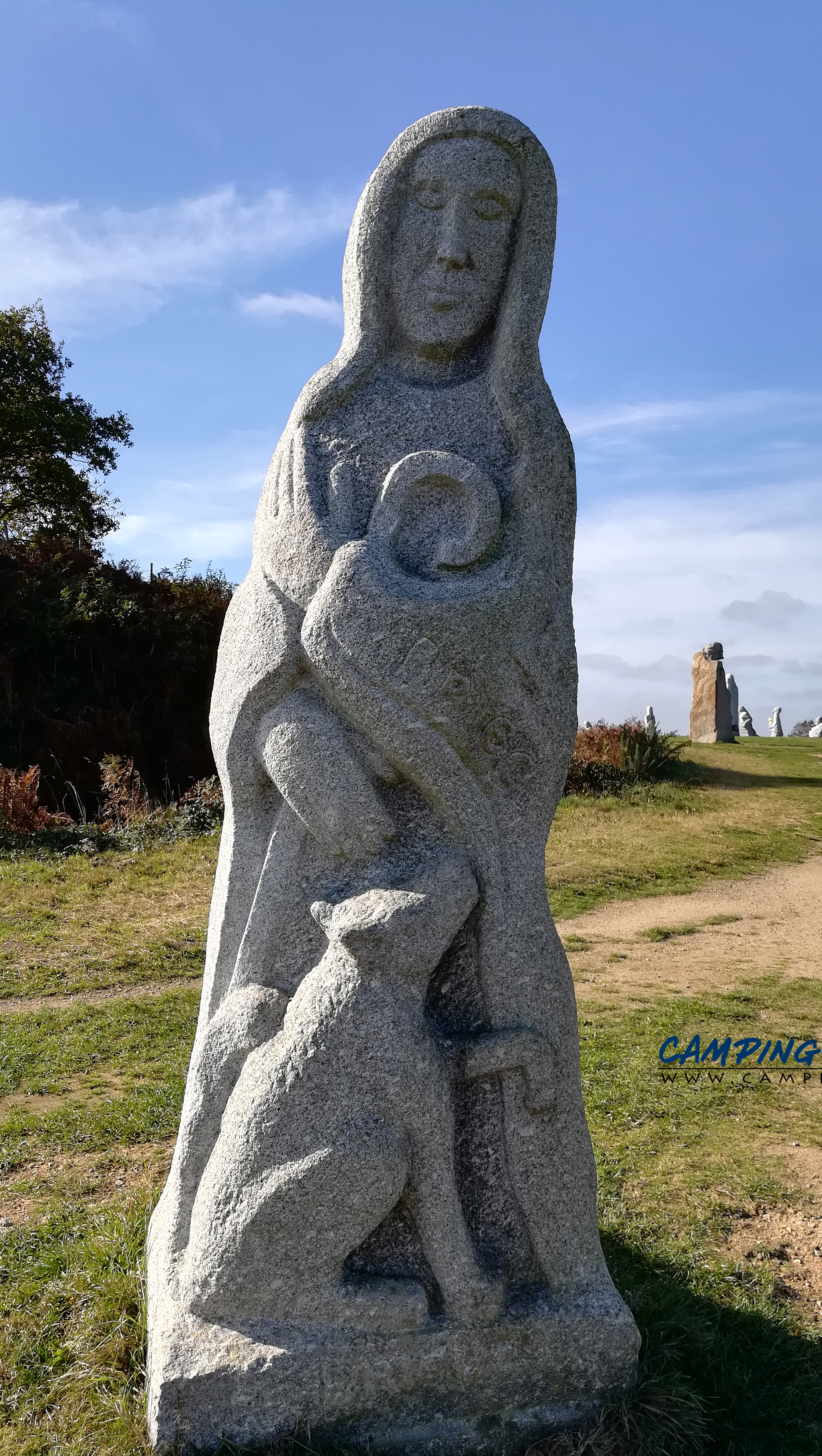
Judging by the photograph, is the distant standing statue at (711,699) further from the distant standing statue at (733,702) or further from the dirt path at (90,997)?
the dirt path at (90,997)

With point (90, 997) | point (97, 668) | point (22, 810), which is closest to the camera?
point (90, 997)

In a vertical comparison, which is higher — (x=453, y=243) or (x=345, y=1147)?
(x=453, y=243)

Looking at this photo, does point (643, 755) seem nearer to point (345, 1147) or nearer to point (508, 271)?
point (508, 271)

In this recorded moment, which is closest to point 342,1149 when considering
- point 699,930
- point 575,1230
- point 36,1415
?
point 575,1230

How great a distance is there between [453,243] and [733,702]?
60.0 feet

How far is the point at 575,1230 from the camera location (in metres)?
2.59

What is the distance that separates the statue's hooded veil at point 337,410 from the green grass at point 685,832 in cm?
667

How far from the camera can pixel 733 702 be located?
19969 millimetres

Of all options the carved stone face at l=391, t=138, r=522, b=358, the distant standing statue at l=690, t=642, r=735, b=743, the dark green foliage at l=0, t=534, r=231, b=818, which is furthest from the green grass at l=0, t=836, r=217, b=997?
the distant standing statue at l=690, t=642, r=735, b=743

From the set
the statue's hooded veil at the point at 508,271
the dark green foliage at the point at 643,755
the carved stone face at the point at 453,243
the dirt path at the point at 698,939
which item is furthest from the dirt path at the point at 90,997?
the dark green foliage at the point at 643,755

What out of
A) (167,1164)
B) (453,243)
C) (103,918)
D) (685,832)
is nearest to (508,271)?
(453,243)

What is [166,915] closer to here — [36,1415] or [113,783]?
[113,783]

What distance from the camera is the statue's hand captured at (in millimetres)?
2514

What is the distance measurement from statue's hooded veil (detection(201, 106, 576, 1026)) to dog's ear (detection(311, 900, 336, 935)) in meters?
0.20
